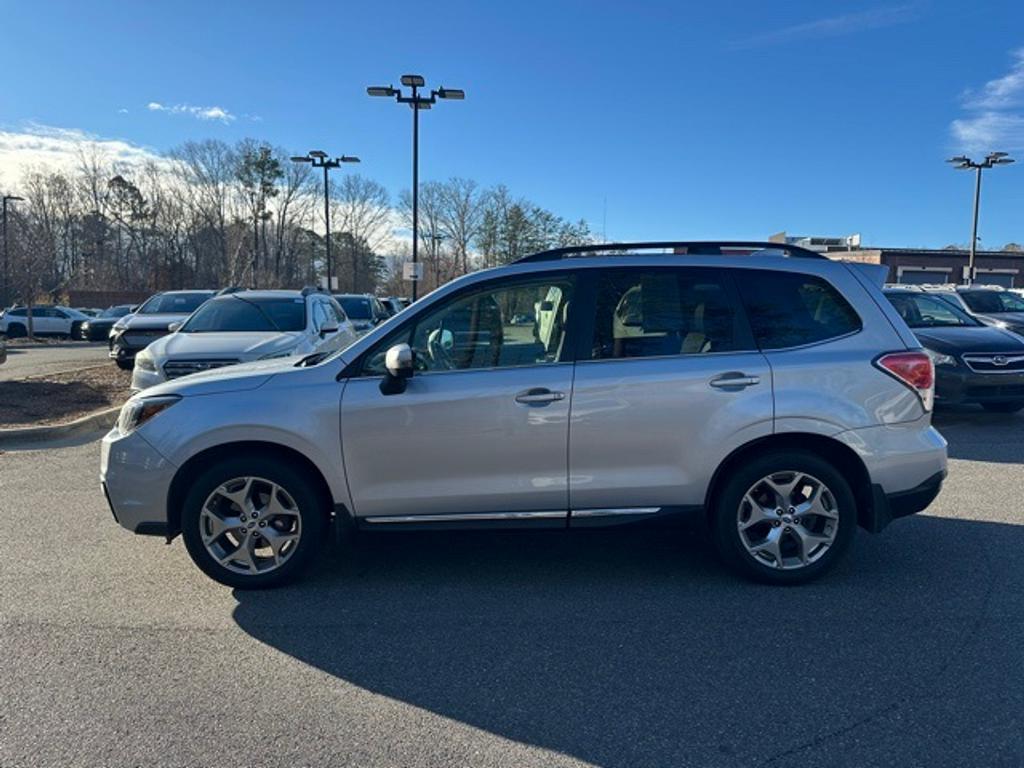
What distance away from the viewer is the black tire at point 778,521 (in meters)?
3.95

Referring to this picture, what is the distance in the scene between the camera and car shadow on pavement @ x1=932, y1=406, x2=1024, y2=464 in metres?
7.28

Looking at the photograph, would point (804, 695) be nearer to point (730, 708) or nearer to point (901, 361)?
point (730, 708)

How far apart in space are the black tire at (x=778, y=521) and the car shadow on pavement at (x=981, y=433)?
13.7ft

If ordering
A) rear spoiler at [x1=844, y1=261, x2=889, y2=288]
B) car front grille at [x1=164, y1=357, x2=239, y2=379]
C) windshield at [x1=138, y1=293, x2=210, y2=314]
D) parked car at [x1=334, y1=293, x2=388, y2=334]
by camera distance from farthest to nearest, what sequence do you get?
1. parked car at [x1=334, y1=293, x2=388, y2=334]
2. windshield at [x1=138, y1=293, x2=210, y2=314]
3. car front grille at [x1=164, y1=357, x2=239, y2=379]
4. rear spoiler at [x1=844, y1=261, x2=889, y2=288]

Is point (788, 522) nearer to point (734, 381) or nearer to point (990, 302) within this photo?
point (734, 381)

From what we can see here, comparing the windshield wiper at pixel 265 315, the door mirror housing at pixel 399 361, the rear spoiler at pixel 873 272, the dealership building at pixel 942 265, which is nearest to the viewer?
the door mirror housing at pixel 399 361

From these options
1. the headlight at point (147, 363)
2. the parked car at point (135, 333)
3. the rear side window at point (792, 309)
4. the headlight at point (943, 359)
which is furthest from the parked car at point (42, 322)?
the rear side window at point (792, 309)

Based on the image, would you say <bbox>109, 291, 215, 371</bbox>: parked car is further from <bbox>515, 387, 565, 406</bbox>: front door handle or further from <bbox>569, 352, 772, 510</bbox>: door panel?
<bbox>569, 352, 772, 510</bbox>: door panel

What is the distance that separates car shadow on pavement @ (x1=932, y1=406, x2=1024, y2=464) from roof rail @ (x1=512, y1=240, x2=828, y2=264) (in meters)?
4.31

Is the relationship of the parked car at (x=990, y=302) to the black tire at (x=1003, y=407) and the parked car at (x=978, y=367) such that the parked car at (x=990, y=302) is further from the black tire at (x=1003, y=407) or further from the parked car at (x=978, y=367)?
the parked car at (x=978, y=367)

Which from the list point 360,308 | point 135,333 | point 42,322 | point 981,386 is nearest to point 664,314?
point 981,386

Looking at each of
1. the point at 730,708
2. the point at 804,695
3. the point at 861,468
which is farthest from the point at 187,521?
the point at 861,468

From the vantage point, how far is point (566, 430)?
12.6 feet

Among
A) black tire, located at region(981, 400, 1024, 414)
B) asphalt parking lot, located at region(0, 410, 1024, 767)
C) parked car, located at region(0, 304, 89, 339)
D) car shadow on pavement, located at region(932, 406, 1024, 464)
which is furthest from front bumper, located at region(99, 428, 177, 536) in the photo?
parked car, located at region(0, 304, 89, 339)
